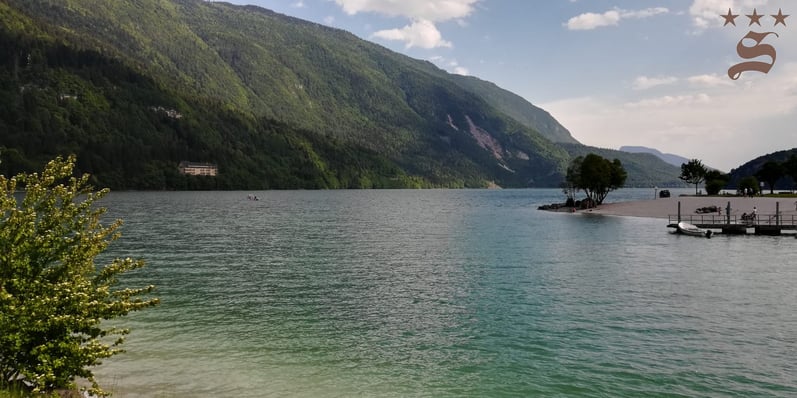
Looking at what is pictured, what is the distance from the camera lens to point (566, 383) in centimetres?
2217

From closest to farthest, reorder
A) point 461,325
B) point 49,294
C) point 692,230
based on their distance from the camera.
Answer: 1. point 49,294
2. point 461,325
3. point 692,230

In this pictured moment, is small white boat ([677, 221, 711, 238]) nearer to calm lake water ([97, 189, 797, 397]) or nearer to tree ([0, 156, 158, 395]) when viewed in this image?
calm lake water ([97, 189, 797, 397])

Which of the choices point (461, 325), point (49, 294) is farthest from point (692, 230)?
point (49, 294)

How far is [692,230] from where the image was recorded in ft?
295

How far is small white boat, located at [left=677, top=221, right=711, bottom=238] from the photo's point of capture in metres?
88.0

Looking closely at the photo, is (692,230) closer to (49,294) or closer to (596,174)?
(596,174)

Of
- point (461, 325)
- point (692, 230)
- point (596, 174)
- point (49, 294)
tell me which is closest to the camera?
point (49, 294)

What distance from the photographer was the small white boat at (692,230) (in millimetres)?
88037

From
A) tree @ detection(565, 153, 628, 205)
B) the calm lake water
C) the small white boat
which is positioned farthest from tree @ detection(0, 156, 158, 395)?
tree @ detection(565, 153, 628, 205)

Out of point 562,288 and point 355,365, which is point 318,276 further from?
point 355,365

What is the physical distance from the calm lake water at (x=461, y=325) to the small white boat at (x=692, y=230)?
21957 millimetres

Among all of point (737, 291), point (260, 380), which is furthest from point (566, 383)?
point (737, 291)

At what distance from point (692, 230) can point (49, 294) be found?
9521cm

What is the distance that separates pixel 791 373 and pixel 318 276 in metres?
35.6
